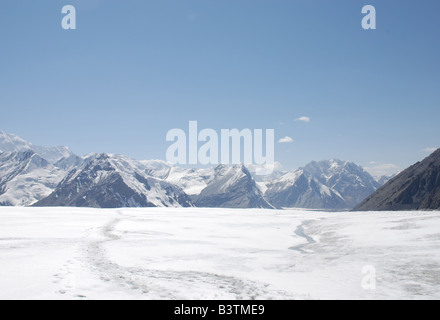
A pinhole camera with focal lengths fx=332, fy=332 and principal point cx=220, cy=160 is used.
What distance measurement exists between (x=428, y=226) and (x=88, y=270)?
37835mm

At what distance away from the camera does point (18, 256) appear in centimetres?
2178

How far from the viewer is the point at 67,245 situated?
26766 millimetres

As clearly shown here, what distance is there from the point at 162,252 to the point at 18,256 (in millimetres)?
9767

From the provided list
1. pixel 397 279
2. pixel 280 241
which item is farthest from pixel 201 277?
pixel 280 241

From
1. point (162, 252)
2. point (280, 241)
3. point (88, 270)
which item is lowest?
point (280, 241)

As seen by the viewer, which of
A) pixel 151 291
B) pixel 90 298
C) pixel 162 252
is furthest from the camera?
pixel 162 252

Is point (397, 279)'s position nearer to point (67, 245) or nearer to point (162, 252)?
point (162, 252)

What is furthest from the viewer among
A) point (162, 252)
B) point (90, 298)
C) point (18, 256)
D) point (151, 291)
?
point (162, 252)
